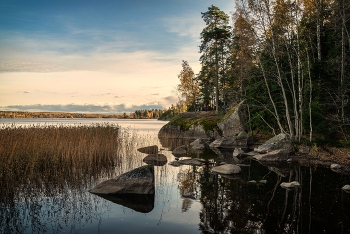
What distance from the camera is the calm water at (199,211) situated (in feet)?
20.0

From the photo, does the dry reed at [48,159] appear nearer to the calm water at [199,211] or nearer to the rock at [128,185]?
the calm water at [199,211]

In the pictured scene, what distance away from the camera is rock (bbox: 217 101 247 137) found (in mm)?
26000

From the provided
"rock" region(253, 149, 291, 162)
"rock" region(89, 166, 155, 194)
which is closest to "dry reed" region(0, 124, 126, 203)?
"rock" region(89, 166, 155, 194)

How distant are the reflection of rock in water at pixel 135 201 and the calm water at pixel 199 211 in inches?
7.4

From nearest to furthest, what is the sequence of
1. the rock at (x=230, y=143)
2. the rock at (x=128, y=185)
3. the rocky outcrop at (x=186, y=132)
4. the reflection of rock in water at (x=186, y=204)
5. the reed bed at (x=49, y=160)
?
the reflection of rock in water at (x=186, y=204) < the rock at (x=128, y=185) < the reed bed at (x=49, y=160) < the rock at (x=230, y=143) < the rocky outcrop at (x=186, y=132)

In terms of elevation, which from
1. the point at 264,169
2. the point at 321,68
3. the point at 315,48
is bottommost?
the point at 264,169

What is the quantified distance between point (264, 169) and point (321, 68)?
11.4 metres

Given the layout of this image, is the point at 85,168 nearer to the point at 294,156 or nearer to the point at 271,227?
the point at 271,227

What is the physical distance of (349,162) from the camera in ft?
45.6

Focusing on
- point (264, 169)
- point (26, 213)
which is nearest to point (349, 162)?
point (264, 169)

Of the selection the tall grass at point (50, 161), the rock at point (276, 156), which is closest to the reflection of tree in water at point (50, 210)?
the tall grass at point (50, 161)

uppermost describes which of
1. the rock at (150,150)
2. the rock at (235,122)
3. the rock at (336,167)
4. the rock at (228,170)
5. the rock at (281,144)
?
the rock at (235,122)

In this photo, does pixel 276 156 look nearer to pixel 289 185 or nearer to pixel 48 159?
pixel 289 185

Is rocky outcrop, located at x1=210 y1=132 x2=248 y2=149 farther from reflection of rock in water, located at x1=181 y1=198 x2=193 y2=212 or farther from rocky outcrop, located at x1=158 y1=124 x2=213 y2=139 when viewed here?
reflection of rock in water, located at x1=181 y1=198 x2=193 y2=212
